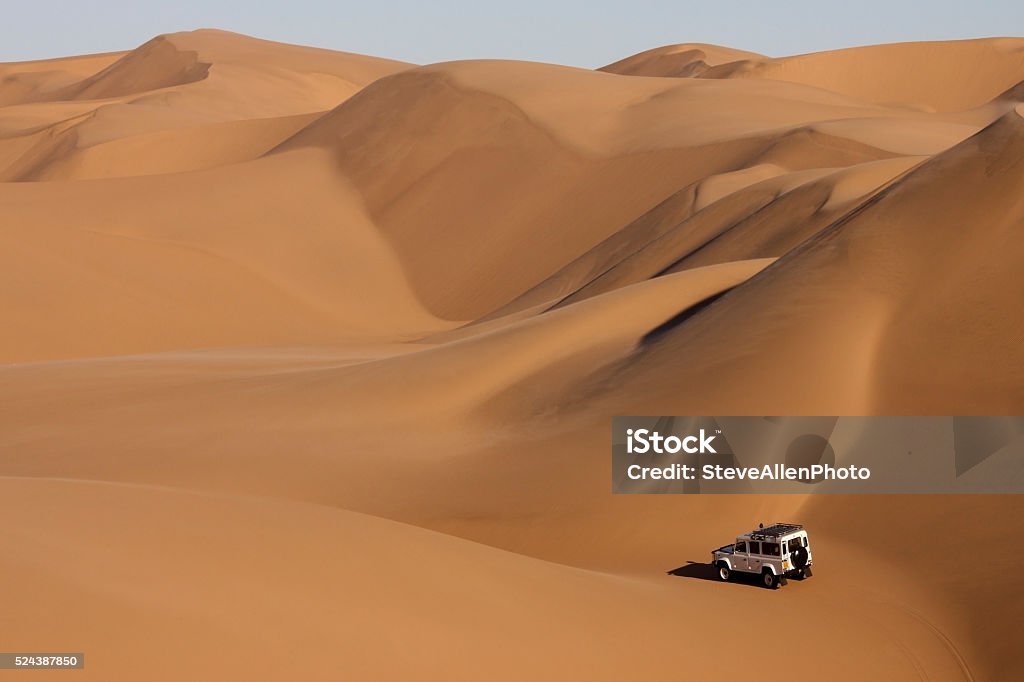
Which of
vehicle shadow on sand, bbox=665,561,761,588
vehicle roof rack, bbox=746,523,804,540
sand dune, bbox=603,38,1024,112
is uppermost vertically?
sand dune, bbox=603,38,1024,112

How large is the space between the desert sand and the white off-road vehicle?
0.16 meters

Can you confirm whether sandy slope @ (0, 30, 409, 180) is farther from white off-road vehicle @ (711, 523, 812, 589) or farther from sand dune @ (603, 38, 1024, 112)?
white off-road vehicle @ (711, 523, 812, 589)

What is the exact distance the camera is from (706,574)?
9.34 m

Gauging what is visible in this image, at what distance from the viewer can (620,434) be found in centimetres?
1219

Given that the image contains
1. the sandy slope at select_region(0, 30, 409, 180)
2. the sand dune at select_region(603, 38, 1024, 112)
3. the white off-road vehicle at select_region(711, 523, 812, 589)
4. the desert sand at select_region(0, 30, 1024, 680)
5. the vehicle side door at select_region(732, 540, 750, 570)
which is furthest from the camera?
the sand dune at select_region(603, 38, 1024, 112)

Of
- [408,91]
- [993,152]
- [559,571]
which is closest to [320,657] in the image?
[559,571]

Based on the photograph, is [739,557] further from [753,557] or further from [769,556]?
[769,556]

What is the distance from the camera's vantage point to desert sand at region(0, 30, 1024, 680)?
255 inches

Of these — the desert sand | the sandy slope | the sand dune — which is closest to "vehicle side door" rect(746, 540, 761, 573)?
the desert sand

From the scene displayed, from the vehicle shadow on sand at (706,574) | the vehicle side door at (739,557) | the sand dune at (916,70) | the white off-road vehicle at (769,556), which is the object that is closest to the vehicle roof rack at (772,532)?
the white off-road vehicle at (769,556)

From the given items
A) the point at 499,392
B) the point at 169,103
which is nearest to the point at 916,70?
the point at 169,103

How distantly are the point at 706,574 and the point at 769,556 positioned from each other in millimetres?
665

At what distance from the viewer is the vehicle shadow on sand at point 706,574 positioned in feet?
29.6

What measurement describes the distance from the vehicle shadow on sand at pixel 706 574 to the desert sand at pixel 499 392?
67 mm
